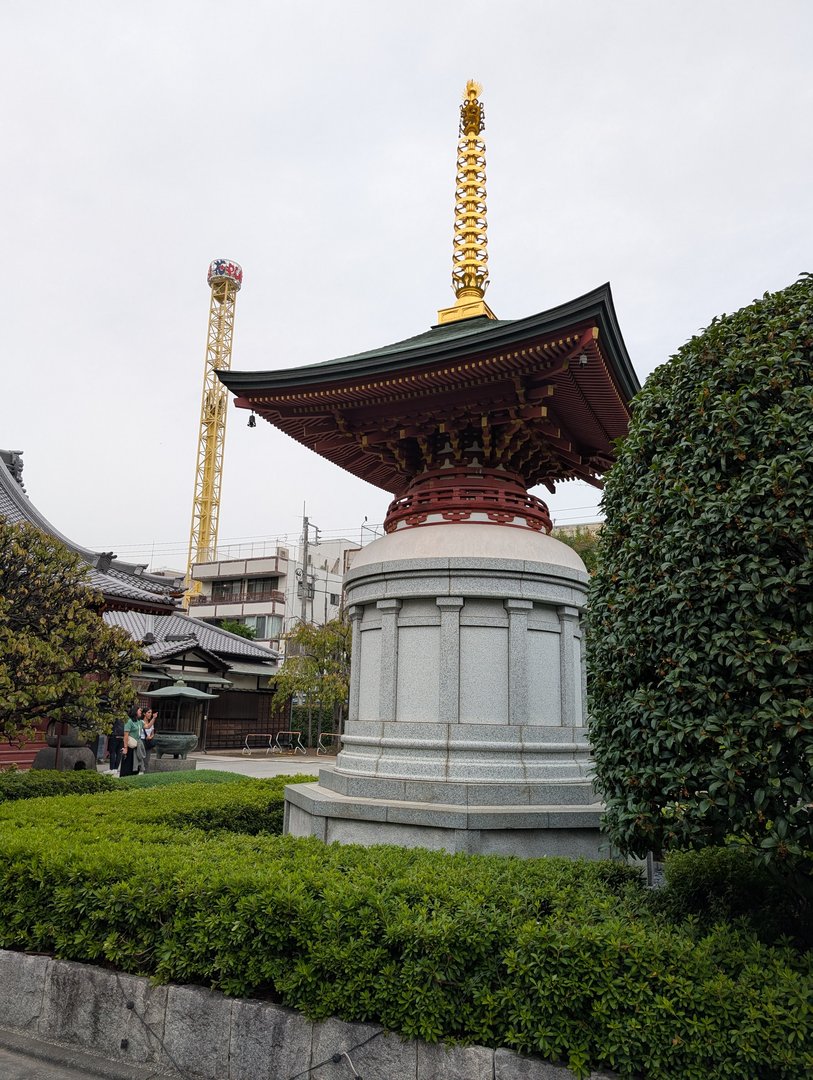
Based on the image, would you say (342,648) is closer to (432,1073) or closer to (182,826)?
(182,826)

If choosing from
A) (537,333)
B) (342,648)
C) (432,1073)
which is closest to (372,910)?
(432,1073)

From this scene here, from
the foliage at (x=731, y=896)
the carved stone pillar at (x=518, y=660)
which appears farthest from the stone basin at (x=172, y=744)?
the foliage at (x=731, y=896)

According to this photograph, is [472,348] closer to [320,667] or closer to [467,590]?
[467,590]

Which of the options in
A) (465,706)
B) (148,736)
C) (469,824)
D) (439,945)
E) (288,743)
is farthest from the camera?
(288,743)

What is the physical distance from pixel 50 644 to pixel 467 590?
7.13 meters

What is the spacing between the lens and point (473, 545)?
10086 millimetres

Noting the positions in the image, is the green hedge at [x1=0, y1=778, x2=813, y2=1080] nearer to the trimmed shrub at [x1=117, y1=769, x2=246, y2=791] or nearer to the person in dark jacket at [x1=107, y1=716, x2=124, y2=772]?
the trimmed shrub at [x1=117, y1=769, x2=246, y2=791]

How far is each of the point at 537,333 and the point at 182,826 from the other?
7399 millimetres

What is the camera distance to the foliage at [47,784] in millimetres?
12242

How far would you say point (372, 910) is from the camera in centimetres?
475

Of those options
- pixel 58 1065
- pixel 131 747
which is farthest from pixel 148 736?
pixel 58 1065

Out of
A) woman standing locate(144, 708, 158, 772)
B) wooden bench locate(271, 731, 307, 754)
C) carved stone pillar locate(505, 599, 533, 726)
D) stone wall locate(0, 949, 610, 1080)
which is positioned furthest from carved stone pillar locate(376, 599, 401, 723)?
wooden bench locate(271, 731, 307, 754)

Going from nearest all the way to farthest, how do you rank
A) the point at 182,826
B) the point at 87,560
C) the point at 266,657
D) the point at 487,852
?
1. the point at 487,852
2. the point at 182,826
3. the point at 87,560
4. the point at 266,657

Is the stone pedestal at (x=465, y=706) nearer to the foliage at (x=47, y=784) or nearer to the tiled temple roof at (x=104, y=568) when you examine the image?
the foliage at (x=47, y=784)
